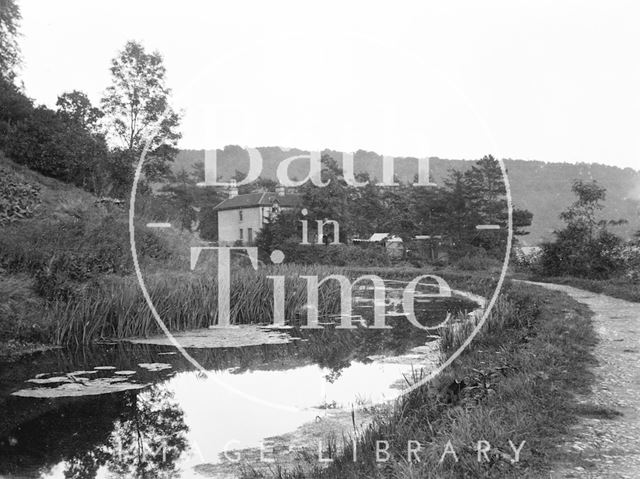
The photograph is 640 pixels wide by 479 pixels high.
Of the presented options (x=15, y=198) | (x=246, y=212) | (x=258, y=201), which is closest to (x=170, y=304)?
(x=15, y=198)

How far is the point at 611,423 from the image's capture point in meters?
4.93

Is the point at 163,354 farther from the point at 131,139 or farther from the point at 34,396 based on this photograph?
the point at 131,139

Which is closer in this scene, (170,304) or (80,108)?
(170,304)

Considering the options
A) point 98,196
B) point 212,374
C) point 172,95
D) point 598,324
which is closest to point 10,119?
point 98,196

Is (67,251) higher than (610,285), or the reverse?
(67,251)

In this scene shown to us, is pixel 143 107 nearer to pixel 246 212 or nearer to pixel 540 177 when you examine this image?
pixel 246 212

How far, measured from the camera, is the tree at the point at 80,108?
1111 inches

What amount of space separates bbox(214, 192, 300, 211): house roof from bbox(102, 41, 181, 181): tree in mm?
13589

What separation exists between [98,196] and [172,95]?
11.6 metres

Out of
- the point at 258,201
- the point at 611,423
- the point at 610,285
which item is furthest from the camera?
the point at 258,201

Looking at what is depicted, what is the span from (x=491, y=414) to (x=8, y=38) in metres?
31.2

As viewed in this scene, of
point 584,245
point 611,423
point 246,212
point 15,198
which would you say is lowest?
point 611,423

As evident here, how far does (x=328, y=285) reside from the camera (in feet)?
54.7

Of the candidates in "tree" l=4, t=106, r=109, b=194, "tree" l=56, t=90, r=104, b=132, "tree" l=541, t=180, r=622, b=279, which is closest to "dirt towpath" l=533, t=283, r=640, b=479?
"tree" l=541, t=180, r=622, b=279
